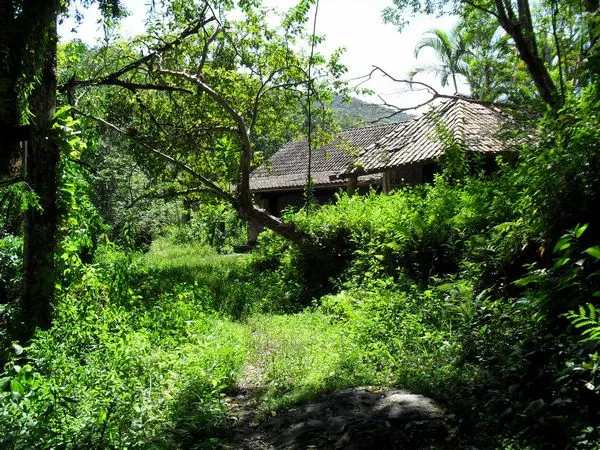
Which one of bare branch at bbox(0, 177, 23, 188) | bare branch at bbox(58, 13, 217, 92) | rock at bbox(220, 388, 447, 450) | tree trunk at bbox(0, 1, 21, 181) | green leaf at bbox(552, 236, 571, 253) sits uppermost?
bare branch at bbox(58, 13, 217, 92)

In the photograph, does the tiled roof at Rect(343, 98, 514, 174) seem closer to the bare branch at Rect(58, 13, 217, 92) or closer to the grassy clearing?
the bare branch at Rect(58, 13, 217, 92)

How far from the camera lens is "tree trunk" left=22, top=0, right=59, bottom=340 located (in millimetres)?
6402

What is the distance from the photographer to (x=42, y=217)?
6.57m

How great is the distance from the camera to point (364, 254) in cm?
1051

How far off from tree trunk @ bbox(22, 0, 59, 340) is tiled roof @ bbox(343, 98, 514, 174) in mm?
10001

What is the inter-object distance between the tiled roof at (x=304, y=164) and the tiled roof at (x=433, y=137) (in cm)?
558

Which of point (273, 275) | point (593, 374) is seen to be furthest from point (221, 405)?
point (273, 275)

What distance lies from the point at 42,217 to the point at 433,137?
403 inches

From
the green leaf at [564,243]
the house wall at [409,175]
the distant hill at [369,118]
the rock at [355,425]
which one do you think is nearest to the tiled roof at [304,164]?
the distant hill at [369,118]

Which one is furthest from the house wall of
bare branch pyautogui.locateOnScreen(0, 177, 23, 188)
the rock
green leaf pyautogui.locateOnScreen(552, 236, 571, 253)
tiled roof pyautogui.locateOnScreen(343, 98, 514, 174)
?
bare branch pyautogui.locateOnScreen(0, 177, 23, 188)

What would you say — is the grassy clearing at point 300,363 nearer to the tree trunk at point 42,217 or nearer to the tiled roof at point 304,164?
the tree trunk at point 42,217

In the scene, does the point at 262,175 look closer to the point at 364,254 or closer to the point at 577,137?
the point at 364,254

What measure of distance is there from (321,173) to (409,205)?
1551 cm

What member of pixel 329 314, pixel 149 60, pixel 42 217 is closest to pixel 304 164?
pixel 149 60
